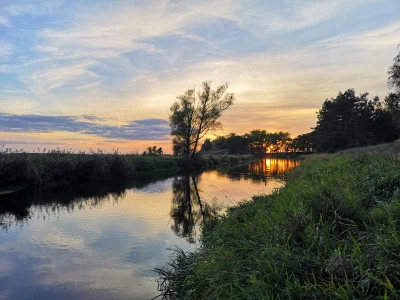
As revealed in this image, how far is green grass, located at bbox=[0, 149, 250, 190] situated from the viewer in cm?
1891

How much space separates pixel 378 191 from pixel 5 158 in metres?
20.1

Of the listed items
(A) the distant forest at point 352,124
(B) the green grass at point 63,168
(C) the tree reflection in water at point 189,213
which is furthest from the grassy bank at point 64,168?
(A) the distant forest at point 352,124

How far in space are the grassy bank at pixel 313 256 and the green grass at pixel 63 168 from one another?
16.9m

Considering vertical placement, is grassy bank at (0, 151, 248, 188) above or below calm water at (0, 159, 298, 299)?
above

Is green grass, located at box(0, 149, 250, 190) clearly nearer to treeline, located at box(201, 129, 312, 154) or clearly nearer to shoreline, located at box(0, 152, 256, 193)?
shoreline, located at box(0, 152, 256, 193)

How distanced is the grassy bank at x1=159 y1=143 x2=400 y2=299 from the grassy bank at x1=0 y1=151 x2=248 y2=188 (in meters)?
16.9

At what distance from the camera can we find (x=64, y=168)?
22.7m

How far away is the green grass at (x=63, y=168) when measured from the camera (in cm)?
1891

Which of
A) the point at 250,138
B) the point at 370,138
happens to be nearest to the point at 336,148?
the point at 370,138

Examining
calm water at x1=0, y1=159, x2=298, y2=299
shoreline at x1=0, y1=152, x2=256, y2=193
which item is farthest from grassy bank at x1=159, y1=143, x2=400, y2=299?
shoreline at x1=0, y1=152, x2=256, y2=193

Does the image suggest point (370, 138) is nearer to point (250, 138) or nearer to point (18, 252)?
point (18, 252)

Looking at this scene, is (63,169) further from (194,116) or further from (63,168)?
(194,116)

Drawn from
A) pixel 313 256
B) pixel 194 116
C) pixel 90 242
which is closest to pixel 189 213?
pixel 90 242

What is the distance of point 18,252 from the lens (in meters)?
7.82
